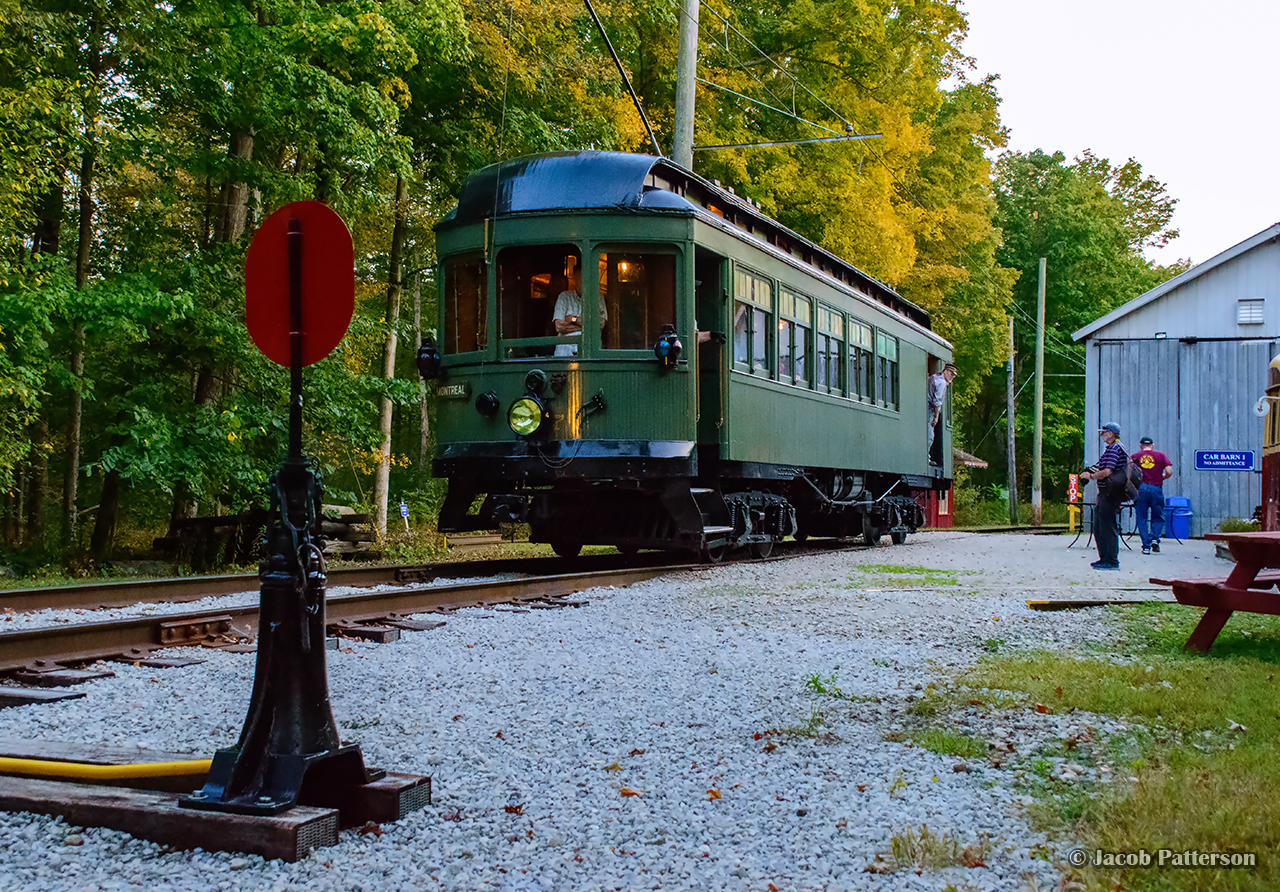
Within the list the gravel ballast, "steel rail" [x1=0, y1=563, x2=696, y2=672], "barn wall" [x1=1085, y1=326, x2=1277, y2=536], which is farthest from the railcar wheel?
"barn wall" [x1=1085, y1=326, x2=1277, y2=536]

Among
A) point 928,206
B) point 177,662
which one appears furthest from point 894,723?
point 928,206

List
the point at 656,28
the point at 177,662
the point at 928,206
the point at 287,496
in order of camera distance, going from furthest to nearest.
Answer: the point at 928,206 < the point at 656,28 < the point at 177,662 < the point at 287,496

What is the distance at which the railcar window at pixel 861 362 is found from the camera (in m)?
15.6

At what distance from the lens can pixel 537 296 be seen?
35.7 feet

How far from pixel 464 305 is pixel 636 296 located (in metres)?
1.72

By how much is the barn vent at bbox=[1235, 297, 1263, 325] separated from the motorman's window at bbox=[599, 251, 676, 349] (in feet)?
54.9

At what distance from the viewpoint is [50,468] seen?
24438 mm

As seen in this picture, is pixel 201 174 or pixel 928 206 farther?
pixel 928 206

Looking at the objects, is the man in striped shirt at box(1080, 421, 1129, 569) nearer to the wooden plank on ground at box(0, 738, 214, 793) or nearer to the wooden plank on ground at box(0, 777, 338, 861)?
the wooden plank on ground at box(0, 738, 214, 793)

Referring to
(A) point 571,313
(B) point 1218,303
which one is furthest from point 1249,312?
(A) point 571,313

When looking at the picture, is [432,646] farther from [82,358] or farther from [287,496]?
[82,358]

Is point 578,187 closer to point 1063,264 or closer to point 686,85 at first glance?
point 686,85

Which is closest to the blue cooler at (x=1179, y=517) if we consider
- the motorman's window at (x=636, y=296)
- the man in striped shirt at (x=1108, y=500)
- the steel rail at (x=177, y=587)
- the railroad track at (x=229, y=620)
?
the man in striped shirt at (x=1108, y=500)

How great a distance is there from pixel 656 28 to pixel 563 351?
44.0ft
